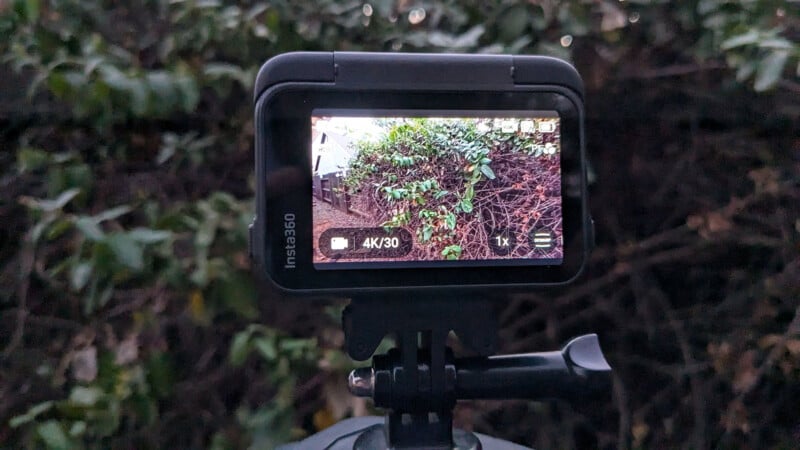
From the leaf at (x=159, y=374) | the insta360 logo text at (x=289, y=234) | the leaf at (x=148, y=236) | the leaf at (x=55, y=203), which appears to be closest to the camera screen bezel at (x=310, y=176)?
the insta360 logo text at (x=289, y=234)

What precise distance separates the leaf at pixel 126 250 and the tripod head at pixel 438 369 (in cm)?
51

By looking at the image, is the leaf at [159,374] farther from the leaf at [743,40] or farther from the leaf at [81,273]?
the leaf at [743,40]

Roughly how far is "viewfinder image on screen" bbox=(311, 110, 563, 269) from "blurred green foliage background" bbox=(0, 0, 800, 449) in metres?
0.51

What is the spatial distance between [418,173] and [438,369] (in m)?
0.17

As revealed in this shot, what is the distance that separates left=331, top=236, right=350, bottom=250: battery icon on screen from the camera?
2.00 ft

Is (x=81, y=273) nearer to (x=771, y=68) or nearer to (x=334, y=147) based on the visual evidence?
(x=334, y=147)

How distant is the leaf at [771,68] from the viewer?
1.01 meters

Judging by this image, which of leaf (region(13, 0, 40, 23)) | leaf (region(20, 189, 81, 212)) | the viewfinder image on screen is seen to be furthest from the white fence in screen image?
leaf (region(13, 0, 40, 23))

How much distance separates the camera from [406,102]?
24.1 inches

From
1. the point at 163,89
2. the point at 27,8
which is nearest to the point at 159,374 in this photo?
the point at 163,89

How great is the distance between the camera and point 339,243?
0.61 meters

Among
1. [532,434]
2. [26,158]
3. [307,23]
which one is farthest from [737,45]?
[26,158]

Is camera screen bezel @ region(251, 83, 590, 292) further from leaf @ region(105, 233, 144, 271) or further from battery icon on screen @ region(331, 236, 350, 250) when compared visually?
leaf @ region(105, 233, 144, 271)

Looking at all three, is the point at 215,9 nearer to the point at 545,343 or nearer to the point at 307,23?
the point at 307,23
